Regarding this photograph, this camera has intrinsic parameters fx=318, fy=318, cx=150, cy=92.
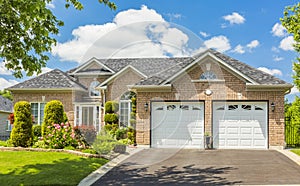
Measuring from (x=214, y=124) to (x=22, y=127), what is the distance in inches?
356

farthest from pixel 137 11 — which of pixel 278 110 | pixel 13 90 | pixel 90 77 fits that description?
pixel 13 90

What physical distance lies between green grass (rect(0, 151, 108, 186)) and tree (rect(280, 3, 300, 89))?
37.3 feet

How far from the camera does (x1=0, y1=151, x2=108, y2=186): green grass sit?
8.69m

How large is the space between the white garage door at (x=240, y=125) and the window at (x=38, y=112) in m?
12.1

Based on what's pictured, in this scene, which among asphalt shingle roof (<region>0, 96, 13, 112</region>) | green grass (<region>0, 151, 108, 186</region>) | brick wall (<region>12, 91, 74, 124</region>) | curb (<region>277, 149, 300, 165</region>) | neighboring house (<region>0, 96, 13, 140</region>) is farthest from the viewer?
asphalt shingle roof (<region>0, 96, 13, 112</region>)

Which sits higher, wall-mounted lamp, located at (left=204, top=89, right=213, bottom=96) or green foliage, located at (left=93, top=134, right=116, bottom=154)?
wall-mounted lamp, located at (left=204, top=89, right=213, bottom=96)

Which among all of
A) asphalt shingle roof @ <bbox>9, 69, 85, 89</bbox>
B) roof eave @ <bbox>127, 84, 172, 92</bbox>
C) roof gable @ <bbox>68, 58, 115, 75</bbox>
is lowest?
roof eave @ <bbox>127, 84, 172, 92</bbox>

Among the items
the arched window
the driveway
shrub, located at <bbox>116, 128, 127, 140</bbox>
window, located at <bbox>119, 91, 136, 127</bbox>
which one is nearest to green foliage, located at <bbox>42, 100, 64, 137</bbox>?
the driveway

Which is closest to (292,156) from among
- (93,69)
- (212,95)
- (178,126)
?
(212,95)

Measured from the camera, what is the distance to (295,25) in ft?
53.0

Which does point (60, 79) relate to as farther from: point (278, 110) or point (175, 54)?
point (278, 110)

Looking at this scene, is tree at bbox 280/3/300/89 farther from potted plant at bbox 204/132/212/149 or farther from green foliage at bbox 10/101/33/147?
green foliage at bbox 10/101/33/147

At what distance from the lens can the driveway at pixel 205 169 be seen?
8812mm

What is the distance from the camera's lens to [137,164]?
1153cm
